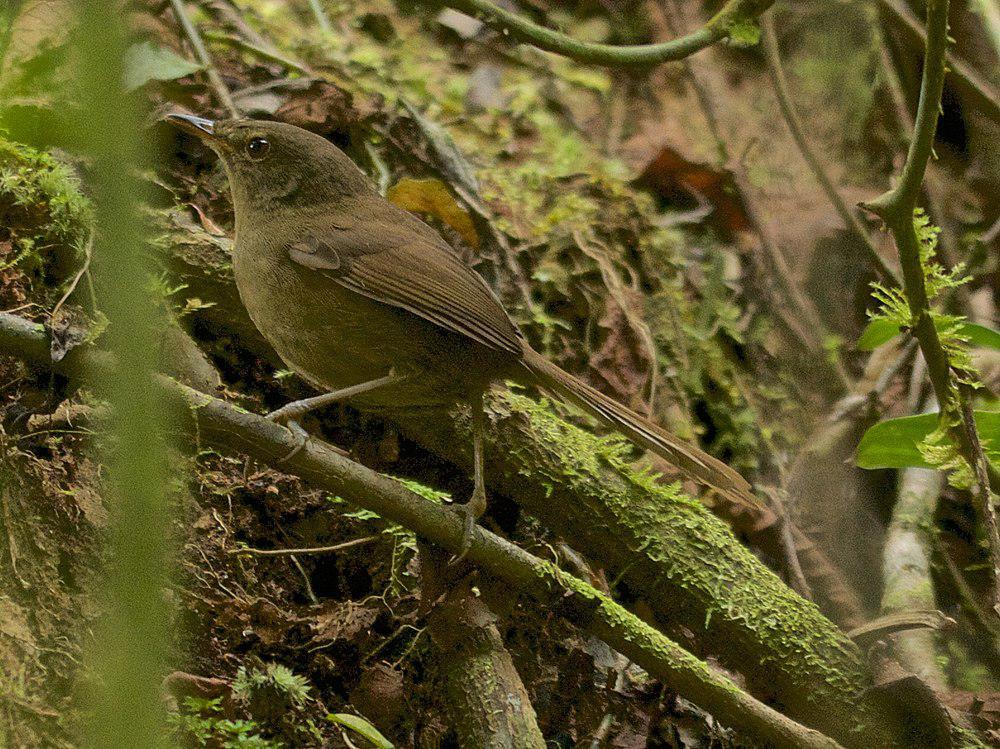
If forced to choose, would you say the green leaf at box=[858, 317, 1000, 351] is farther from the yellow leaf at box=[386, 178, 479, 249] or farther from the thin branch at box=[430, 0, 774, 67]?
the yellow leaf at box=[386, 178, 479, 249]

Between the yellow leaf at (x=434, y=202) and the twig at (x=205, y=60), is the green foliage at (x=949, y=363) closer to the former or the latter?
the yellow leaf at (x=434, y=202)

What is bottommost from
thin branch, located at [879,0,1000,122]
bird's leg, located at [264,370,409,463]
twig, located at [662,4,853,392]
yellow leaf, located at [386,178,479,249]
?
bird's leg, located at [264,370,409,463]

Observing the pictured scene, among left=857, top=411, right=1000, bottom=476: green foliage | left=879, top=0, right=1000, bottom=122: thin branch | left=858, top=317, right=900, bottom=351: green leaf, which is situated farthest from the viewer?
left=879, top=0, right=1000, bottom=122: thin branch

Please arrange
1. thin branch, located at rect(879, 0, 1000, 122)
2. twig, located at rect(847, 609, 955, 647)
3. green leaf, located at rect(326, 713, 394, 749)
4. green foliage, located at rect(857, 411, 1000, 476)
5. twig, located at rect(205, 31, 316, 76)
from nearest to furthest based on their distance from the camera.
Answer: green leaf, located at rect(326, 713, 394, 749) < green foliage, located at rect(857, 411, 1000, 476) < twig, located at rect(847, 609, 955, 647) < twig, located at rect(205, 31, 316, 76) < thin branch, located at rect(879, 0, 1000, 122)

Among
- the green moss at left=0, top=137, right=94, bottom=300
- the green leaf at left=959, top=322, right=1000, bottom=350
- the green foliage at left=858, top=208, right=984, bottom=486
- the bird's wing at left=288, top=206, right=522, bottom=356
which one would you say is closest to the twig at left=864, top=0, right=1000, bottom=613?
the green foliage at left=858, top=208, right=984, bottom=486

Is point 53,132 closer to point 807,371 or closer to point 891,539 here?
point 891,539

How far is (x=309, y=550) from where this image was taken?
288cm

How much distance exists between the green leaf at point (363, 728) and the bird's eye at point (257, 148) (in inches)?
66.9

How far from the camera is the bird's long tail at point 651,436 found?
3.01 m

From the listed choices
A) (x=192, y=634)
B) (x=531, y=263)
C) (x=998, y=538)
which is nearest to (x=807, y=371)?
(x=531, y=263)

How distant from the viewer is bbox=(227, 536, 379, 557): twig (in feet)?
Result: 9.25

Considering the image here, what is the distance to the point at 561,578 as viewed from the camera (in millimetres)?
Result: 2695

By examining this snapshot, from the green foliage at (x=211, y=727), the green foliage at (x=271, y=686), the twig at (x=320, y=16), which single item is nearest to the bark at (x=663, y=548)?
the green foliage at (x=271, y=686)

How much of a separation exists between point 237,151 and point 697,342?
6.81ft
